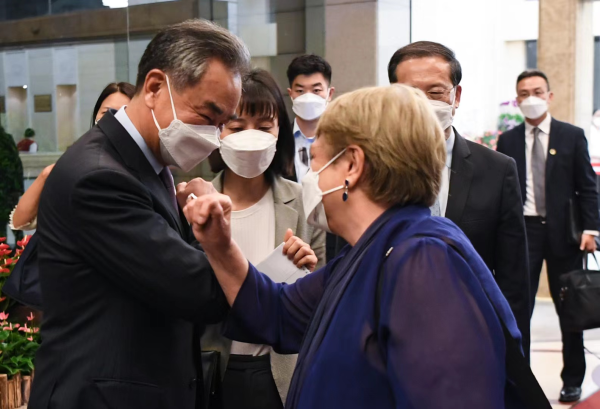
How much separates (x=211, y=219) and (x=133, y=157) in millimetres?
270

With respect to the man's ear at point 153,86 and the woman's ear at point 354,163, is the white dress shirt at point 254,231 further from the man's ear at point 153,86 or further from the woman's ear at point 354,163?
the woman's ear at point 354,163

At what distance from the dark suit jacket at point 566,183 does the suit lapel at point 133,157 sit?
4.42 m

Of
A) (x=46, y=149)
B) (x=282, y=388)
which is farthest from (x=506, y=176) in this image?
(x=46, y=149)

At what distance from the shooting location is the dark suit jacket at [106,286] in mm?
1947

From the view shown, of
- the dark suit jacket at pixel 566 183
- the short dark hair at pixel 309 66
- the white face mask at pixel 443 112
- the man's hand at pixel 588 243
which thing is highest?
the short dark hair at pixel 309 66

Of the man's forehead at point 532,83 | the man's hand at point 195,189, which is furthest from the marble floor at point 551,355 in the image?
the man's hand at point 195,189

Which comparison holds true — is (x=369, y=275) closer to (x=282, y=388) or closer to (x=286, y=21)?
(x=282, y=388)

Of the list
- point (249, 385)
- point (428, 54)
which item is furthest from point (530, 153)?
point (249, 385)

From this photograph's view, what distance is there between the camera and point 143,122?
2188 millimetres

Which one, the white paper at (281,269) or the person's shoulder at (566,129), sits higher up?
the person's shoulder at (566,129)

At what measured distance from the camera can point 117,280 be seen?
196 cm

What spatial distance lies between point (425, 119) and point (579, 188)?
450cm

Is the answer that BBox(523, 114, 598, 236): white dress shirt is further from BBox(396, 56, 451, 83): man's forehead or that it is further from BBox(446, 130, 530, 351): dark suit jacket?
BBox(396, 56, 451, 83): man's forehead

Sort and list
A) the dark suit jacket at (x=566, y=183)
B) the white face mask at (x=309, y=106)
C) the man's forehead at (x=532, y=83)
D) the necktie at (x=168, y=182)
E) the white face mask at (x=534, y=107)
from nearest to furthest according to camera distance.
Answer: the necktie at (x=168, y=182) → the white face mask at (x=309, y=106) → the dark suit jacket at (x=566, y=183) → the white face mask at (x=534, y=107) → the man's forehead at (x=532, y=83)
